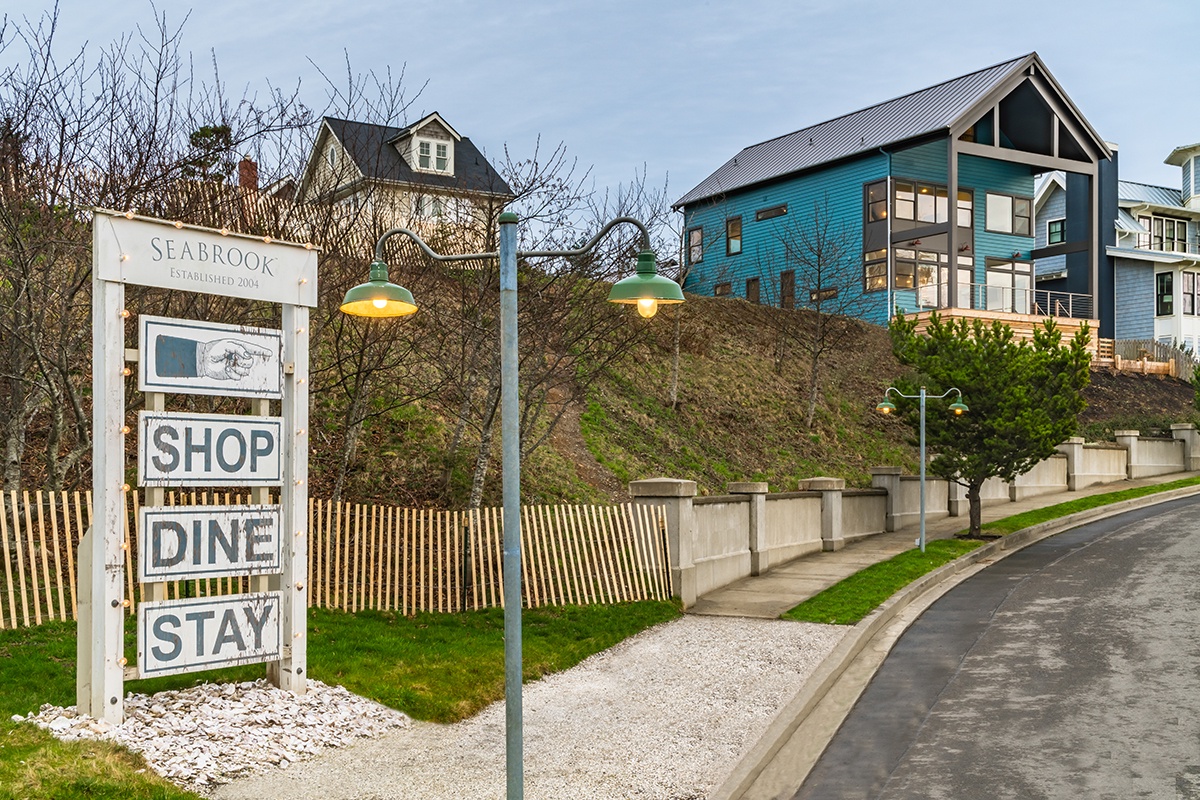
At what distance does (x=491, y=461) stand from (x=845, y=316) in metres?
23.0

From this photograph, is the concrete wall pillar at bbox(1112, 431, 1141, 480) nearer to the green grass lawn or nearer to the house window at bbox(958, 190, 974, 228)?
the house window at bbox(958, 190, 974, 228)

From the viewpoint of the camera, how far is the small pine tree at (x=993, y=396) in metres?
26.0

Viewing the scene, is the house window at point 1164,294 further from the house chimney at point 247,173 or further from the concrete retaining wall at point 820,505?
the house chimney at point 247,173

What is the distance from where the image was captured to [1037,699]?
12.4 m

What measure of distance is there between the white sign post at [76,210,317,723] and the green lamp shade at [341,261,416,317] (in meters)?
2.53

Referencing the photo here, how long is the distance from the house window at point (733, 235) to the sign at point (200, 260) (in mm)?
37942

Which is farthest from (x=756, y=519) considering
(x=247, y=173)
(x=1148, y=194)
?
(x=1148, y=194)

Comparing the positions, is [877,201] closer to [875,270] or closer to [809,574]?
[875,270]

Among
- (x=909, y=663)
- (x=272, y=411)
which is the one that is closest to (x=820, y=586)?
(x=909, y=663)

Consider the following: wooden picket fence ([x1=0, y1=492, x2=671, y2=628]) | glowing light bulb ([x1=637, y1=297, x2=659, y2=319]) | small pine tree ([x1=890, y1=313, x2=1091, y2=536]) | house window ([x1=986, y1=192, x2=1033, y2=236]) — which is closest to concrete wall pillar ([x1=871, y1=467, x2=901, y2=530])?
small pine tree ([x1=890, y1=313, x2=1091, y2=536])

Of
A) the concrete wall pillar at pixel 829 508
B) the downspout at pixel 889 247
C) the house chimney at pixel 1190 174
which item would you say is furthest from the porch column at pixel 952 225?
the house chimney at pixel 1190 174

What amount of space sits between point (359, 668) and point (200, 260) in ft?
15.3

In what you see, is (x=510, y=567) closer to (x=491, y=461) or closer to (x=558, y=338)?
(x=558, y=338)

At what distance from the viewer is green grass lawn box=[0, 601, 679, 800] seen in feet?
26.6
